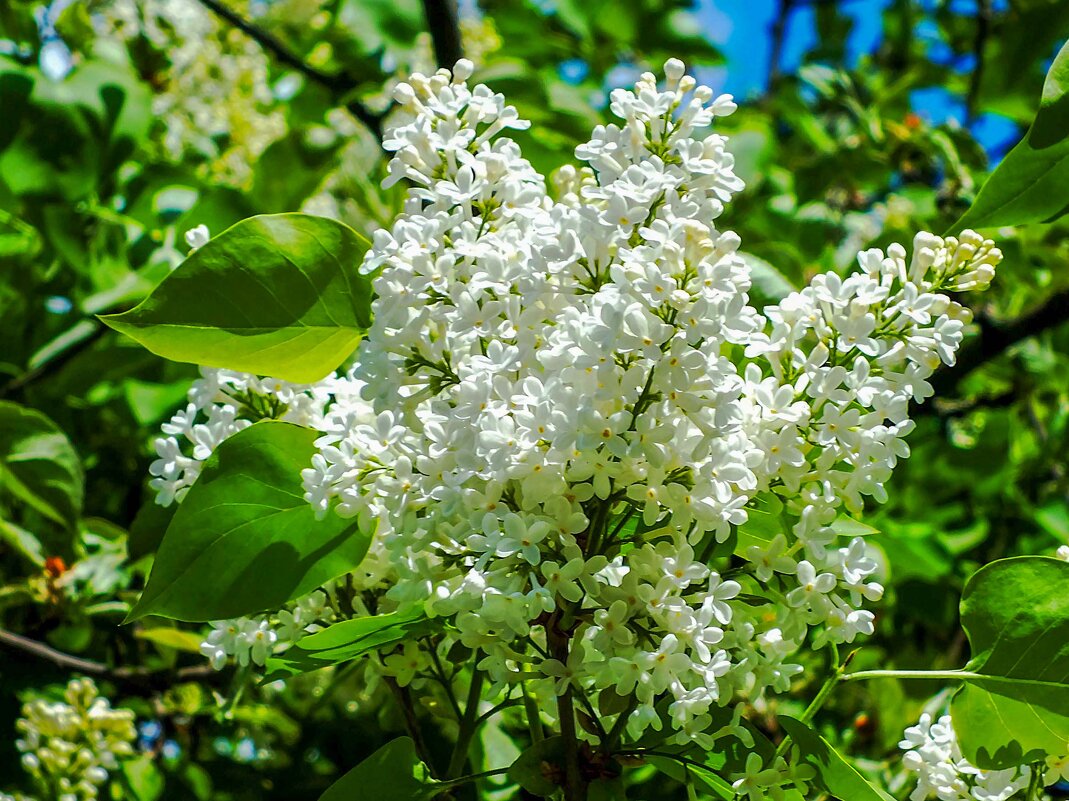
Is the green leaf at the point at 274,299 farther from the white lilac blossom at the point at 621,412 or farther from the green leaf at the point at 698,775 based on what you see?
the green leaf at the point at 698,775

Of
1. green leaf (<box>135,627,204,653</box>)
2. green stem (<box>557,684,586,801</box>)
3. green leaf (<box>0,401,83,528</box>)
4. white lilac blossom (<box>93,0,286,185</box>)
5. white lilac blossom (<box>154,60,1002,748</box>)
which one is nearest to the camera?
white lilac blossom (<box>154,60,1002,748</box>)

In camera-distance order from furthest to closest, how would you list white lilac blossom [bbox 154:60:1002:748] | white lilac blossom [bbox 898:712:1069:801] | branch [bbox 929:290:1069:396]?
branch [bbox 929:290:1069:396] < white lilac blossom [bbox 898:712:1069:801] < white lilac blossom [bbox 154:60:1002:748]

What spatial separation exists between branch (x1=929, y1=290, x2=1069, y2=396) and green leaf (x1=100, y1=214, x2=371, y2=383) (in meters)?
1.22

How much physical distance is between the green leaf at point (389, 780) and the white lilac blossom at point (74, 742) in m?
1.00

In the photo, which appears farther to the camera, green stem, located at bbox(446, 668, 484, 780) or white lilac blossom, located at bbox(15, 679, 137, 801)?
white lilac blossom, located at bbox(15, 679, 137, 801)

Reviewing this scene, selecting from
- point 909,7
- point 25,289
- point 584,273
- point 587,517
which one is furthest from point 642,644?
point 909,7

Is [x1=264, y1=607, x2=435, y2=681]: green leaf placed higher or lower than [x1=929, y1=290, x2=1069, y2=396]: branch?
lower

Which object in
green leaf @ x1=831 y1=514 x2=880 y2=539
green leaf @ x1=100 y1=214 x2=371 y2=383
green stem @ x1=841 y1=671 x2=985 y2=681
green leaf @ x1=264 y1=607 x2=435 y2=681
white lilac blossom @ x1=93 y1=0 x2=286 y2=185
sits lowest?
green stem @ x1=841 y1=671 x2=985 y2=681

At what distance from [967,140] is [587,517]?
6.12 feet

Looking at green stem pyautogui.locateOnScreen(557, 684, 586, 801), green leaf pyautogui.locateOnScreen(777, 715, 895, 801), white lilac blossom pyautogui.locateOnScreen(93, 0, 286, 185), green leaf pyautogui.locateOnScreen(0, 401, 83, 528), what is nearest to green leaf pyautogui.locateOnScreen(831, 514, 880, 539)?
green leaf pyautogui.locateOnScreen(777, 715, 895, 801)

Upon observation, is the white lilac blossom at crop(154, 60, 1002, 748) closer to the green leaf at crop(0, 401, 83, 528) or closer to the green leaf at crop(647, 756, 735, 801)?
the green leaf at crop(647, 756, 735, 801)

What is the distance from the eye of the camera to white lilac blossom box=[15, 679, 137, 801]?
5.88ft

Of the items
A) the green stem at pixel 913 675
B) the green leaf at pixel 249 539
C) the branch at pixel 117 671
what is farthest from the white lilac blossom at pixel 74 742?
the green stem at pixel 913 675

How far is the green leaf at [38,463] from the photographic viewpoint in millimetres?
1767
